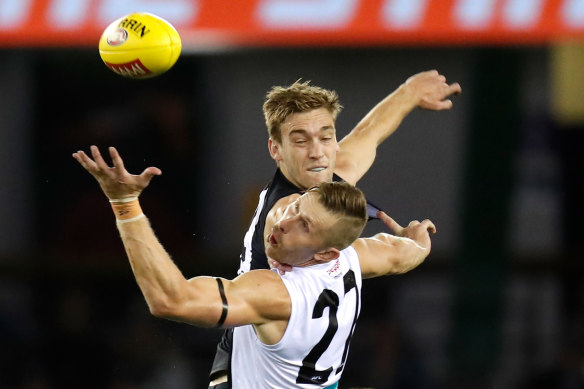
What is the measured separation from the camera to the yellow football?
578 cm

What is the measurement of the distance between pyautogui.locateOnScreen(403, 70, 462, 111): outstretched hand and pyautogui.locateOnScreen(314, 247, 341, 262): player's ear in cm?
184

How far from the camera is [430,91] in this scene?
6.91 m

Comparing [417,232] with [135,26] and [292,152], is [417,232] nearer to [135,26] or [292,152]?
[292,152]

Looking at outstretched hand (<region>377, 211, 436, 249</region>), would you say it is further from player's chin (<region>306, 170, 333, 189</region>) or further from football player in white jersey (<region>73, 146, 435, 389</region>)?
player's chin (<region>306, 170, 333, 189</region>)

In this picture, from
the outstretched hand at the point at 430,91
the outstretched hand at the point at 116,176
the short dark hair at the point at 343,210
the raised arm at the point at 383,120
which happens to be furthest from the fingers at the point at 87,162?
the outstretched hand at the point at 430,91

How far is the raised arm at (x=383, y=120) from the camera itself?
21.1ft

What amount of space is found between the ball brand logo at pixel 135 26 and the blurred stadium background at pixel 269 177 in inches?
222

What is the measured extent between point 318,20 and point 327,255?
377 centimetres

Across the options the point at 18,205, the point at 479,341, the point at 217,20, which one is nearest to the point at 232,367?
the point at 217,20

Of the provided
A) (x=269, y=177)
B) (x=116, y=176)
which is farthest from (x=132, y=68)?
(x=269, y=177)

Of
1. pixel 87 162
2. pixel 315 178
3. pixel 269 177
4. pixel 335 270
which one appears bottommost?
pixel 335 270

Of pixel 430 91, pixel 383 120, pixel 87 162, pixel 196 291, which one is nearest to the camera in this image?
pixel 87 162

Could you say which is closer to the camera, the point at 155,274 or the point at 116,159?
the point at 116,159

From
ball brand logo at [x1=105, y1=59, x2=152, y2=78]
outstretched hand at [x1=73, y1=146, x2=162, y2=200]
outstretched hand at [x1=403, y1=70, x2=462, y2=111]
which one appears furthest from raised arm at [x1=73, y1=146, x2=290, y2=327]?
outstretched hand at [x1=403, y1=70, x2=462, y2=111]
